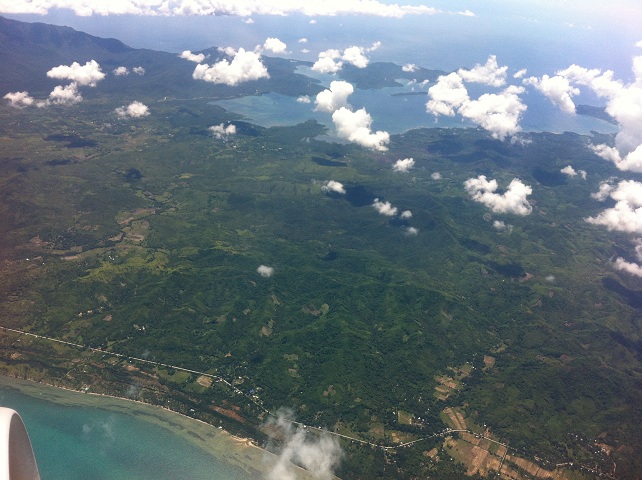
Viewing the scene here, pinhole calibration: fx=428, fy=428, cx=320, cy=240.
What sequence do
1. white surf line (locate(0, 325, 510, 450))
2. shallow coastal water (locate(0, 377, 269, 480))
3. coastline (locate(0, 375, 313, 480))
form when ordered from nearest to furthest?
1. shallow coastal water (locate(0, 377, 269, 480))
2. coastline (locate(0, 375, 313, 480))
3. white surf line (locate(0, 325, 510, 450))

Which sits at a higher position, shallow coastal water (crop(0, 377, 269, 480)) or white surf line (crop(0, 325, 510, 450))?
white surf line (crop(0, 325, 510, 450))

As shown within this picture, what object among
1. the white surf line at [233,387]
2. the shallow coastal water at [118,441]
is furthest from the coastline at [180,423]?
the white surf line at [233,387]

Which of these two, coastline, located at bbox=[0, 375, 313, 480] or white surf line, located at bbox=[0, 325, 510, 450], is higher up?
white surf line, located at bbox=[0, 325, 510, 450]

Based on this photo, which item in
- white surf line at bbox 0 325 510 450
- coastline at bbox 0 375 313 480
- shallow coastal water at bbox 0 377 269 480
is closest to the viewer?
shallow coastal water at bbox 0 377 269 480

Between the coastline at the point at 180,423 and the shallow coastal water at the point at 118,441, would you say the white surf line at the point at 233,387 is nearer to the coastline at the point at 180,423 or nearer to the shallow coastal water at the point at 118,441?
the coastline at the point at 180,423

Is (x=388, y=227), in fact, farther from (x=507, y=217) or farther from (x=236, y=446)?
(x=236, y=446)

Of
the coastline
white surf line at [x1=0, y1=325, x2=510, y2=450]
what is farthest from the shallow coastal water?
white surf line at [x1=0, y1=325, x2=510, y2=450]

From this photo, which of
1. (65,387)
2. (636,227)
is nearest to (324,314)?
(65,387)

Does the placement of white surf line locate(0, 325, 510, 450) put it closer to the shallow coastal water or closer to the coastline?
the coastline

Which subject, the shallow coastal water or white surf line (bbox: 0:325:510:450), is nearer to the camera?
the shallow coastal water
